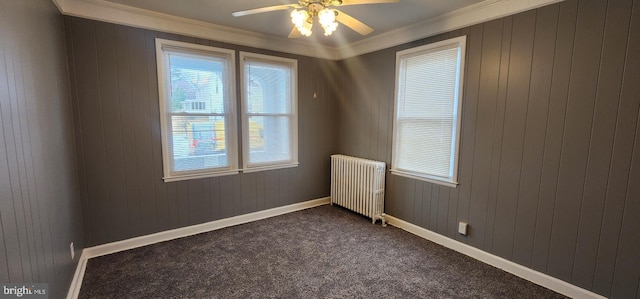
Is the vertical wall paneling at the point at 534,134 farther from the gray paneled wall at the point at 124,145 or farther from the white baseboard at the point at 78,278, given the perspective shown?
the white baseboard at the point at 78,278

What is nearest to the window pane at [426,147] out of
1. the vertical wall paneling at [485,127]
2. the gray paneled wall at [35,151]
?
the vertical wall paneling at [485,127]

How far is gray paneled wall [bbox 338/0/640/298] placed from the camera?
1935 mm

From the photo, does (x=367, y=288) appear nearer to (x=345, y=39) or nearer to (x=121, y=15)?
(x=345, y=39)

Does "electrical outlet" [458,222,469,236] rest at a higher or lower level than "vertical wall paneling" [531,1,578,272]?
lower

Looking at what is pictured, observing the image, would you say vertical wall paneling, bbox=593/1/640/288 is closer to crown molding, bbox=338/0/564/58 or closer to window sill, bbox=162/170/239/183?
crown molding, bbox=338/0/564/58

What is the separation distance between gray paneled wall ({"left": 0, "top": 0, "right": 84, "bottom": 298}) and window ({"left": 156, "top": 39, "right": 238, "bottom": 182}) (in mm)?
830

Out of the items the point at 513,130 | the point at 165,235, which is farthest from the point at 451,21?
the point at 165,235

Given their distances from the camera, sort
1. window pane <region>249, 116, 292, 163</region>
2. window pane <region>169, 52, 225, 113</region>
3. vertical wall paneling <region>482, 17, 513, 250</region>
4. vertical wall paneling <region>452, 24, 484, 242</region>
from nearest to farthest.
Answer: vertical wall paneling <region>482, 17, 513, 250</region> < vertical wall paneling <region>452, 24, 484, 242</region> < window pane <region>169, 52, 225, 113</region> < window pane <region>249, 116, 292, 163</region>

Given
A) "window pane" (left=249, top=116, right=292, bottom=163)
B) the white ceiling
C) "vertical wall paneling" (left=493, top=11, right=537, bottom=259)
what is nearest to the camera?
"vertical wall paneling" (left=493, top=11, right=537, bottom=259)

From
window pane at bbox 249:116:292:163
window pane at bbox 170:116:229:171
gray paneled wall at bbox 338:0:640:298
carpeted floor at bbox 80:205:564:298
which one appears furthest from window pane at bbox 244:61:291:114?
gray paneled wall at bbox 338:0:640:298

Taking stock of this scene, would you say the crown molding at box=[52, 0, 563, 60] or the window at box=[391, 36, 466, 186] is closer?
the crown molding at box=[52, 0, 563, 60]

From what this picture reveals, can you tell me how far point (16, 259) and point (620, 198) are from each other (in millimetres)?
3537

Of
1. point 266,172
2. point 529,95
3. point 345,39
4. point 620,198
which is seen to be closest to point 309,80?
point 345,39

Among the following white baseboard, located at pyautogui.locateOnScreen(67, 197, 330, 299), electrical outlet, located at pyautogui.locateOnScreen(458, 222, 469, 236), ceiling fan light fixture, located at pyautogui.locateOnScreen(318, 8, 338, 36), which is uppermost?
ceiling fan light fixture, located at pyautogui.locateOnScreen(318, 8, 338, 36)
